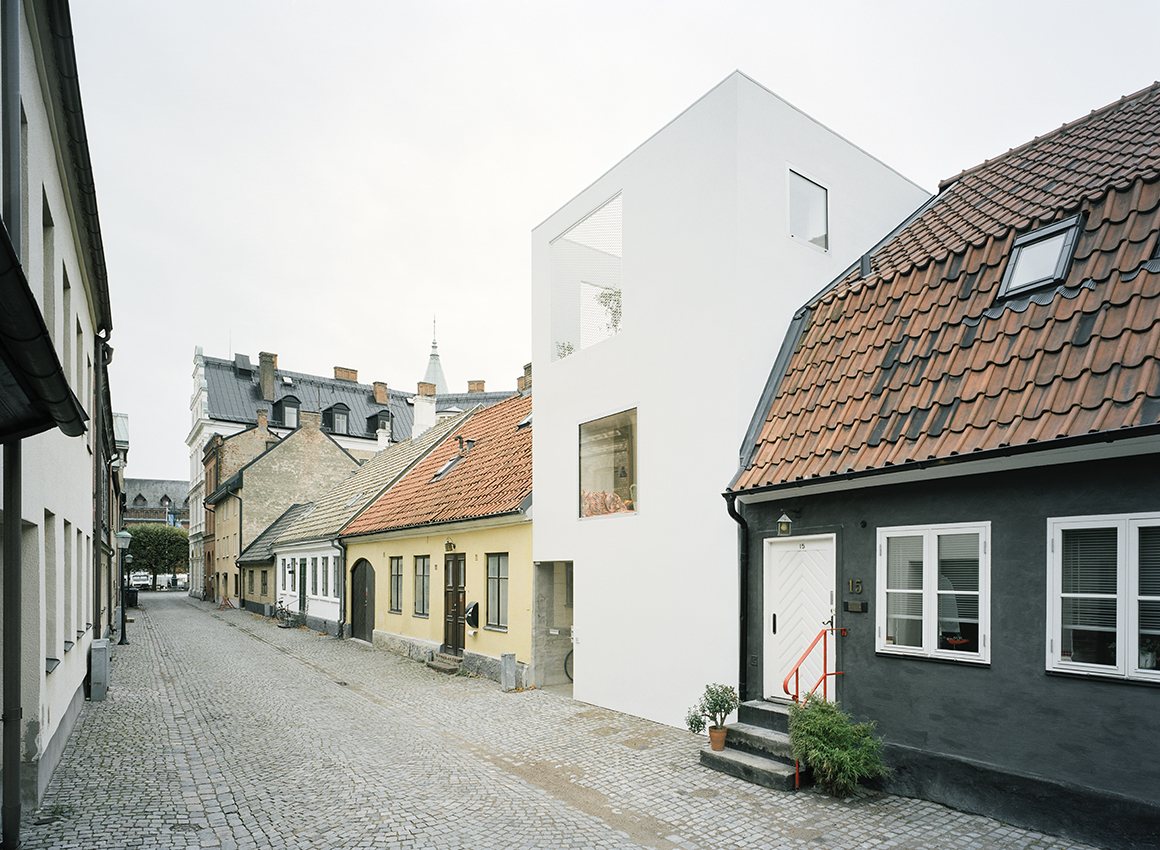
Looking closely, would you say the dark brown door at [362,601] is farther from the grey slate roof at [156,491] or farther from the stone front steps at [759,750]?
the grey slate roof at [156,491]

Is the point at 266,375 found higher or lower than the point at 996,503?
higher

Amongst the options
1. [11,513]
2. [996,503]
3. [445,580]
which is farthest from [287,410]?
[996,503]

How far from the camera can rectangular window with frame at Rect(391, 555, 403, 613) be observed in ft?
62.6

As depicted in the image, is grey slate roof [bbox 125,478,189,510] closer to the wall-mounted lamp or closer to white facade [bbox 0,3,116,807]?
white facade [bbox 0,3,116,807]

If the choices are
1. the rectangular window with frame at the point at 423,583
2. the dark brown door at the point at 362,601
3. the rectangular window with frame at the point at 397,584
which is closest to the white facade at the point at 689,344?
the rectangular window with frame at the point at 423,583

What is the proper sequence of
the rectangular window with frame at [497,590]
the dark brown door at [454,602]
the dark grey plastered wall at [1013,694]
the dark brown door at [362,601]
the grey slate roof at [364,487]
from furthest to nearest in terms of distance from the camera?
the grey slate roof at [364,487] < the dark brown door at [362,601] < the dark brown door at [454,602] < the rectangular window with frame at [497,590] < the dark grey plastered wall at [1013,694]

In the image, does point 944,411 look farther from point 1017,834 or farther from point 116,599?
point 116,599

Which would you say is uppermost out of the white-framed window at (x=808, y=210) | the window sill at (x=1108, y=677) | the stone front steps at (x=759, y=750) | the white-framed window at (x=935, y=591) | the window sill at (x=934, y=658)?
the white-framed window at (x=808, y=210)

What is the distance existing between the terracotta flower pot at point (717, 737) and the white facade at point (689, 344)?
770mm

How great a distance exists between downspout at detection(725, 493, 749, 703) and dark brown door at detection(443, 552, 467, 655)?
26.2 ft

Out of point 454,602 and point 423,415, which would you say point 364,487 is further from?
point 454,602

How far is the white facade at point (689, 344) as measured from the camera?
9461mm

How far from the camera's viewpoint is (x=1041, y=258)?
7312 mm

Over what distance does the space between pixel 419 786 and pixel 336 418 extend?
4603 cm
